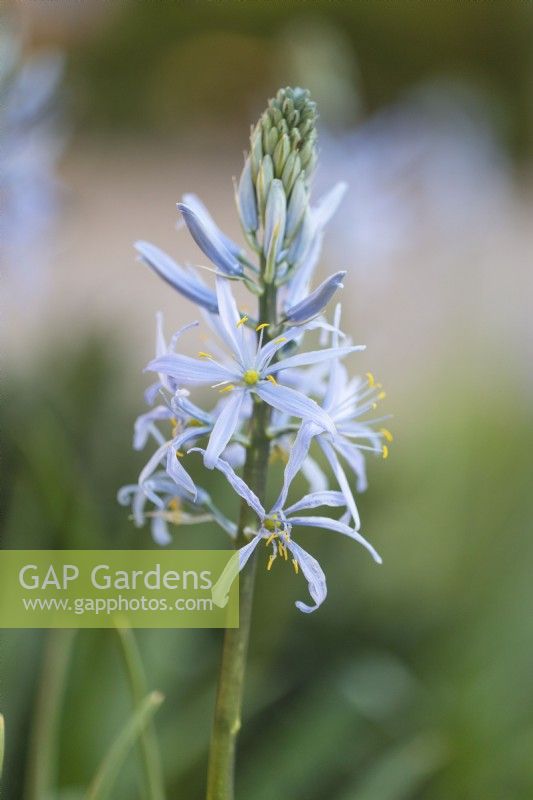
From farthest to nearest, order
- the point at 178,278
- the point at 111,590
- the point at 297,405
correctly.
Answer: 1. the point at 111,590
2. the point at 178,278
3. the point at 297,405

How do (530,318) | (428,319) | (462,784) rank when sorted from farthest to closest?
1. (428,319)
2. (530,318)
3. (462,784)

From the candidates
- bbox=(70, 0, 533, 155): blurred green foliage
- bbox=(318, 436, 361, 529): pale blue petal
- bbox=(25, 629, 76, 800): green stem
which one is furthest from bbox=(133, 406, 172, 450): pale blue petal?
bbox=(70, 0, 533, 155): blurred green foliage

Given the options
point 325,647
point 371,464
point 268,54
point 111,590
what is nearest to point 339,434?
point 111,590

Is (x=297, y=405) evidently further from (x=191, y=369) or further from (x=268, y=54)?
(x=268, y=54)

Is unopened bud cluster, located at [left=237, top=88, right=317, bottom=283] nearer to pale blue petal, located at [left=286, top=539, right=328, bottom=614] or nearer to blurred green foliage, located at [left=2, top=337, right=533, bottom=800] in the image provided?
pale blue petal, located at [left=286, top=539, right=328, bottom=614]

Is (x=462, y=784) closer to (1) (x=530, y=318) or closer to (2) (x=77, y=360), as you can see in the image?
(2) (x=77, y=360)

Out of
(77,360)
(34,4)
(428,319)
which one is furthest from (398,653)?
(428,319)

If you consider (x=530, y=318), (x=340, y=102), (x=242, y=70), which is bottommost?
(x=530, y=318)
